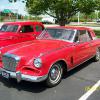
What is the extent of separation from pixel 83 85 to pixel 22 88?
165cm

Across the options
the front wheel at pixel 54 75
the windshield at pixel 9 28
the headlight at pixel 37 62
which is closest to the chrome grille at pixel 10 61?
the headlight at pixel 37 62

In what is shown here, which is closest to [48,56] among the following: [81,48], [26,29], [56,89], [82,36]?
[56,89]

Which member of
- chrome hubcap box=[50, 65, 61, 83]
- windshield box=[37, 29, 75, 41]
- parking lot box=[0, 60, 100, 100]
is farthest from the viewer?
windshield box=[37, 29, 75, 41]

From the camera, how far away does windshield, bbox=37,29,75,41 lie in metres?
6.55

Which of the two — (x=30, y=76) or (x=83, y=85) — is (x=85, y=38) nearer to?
(x=83, y=85)

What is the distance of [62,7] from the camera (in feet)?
63.8

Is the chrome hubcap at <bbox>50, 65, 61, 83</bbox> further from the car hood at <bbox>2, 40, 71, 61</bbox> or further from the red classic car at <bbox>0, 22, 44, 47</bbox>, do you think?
the red classic car at <bbox>0, 22, 44, 47</bbox>

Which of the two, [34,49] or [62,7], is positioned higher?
[62,7]

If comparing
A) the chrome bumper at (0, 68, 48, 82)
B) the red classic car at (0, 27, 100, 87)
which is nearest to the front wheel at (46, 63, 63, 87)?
the red classic car at (0, 27, 100, 87)

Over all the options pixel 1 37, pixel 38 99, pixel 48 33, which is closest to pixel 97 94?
pixel 38 99

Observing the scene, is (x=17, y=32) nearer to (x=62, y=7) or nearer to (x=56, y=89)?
(x=56, y=89)

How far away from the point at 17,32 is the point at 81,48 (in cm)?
461

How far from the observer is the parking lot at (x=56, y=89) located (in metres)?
4.89

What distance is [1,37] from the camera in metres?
9.83
